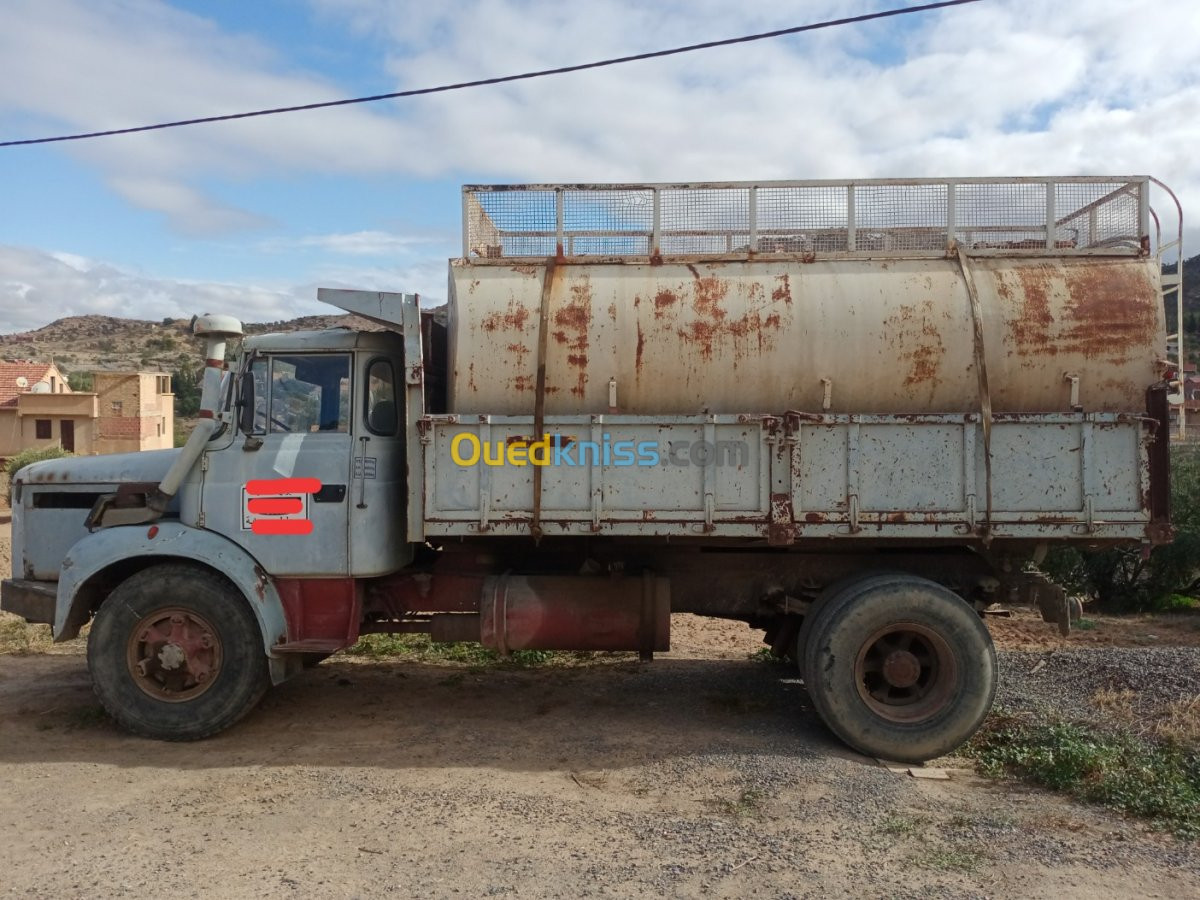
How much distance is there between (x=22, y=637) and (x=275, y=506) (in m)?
4.95

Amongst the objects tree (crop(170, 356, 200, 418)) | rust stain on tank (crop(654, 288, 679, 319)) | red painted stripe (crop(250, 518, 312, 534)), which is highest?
tree (crop(170, 356, 200, 418))

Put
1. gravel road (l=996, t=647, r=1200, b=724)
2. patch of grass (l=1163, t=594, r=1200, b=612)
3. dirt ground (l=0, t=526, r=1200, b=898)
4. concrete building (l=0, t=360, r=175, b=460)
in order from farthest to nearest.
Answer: concrete building (l=0, t=360, r=175, b=460), patch of grass (l=1163, t=594, r=1200, b=612), gravel road (l=996, t=647, r=1200, b=724), dirt ground (l=0, t=526, r=1200, b=898)

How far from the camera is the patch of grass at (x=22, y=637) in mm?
8617

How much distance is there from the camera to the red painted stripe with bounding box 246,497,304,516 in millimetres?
5891

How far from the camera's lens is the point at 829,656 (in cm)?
559

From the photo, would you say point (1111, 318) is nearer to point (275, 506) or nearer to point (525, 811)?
point (525, 811)

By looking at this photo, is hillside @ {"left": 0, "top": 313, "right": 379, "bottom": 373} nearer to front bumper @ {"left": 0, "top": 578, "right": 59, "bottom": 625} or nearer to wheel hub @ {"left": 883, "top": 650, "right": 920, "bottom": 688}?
front bumper @ {"left": 0, "top": 578, "right": 59, "bottom": 625}

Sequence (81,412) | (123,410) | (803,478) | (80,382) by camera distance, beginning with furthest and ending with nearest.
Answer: (80,382) < (123,410) < (81,412) < (803,478)

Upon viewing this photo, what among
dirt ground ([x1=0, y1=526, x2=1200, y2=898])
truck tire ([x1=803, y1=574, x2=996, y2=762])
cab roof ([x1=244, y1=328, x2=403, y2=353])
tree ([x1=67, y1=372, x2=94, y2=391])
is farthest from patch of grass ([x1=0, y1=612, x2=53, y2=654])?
tree ([x1=67, y1=372, x2=94, y2=391])

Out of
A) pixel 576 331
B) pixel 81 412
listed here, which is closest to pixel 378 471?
pixel 576 331

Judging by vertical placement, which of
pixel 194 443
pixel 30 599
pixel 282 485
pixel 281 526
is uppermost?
pixel 194 443

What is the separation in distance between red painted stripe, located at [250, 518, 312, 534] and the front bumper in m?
1.39

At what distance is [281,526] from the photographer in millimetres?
5879

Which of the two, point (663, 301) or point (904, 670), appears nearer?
point (904, 670)
